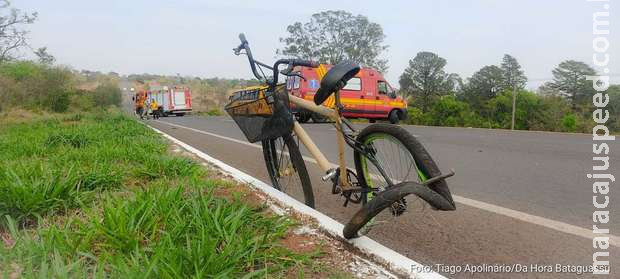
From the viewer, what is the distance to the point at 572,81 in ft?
79.7

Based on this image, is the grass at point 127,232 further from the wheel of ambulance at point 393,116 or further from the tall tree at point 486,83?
the tall tree at point 486,83

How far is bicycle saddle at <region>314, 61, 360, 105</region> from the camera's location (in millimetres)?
2752

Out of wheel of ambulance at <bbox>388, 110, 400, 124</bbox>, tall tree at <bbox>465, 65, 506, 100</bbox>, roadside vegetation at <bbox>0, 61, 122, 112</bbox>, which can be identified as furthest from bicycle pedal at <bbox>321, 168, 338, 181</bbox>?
tall tree at <bbox>465, 65, 506, 100</bbox>

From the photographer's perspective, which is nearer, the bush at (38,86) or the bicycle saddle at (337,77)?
the bicycle saddle at (337,77)

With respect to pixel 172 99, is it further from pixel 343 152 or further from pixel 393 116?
pixel 343 152

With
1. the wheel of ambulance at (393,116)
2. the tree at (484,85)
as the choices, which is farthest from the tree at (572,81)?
the wheel of ambulance at (393,116)

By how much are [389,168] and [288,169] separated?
113 centimetres

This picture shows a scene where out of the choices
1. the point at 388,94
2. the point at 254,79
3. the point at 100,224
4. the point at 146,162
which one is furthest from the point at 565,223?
the point at 388,94

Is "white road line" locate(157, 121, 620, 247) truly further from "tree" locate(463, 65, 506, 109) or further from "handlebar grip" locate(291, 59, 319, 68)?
"tree" locate(463, 65, 506, 109)

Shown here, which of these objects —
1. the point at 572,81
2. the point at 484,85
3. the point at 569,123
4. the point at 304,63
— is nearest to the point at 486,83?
the point at 484,85

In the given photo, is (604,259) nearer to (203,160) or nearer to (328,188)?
(328,188)

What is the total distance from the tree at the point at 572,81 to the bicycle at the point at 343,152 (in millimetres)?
24540

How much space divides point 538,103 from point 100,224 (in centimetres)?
2689

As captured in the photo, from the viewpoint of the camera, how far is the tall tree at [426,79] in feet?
130
